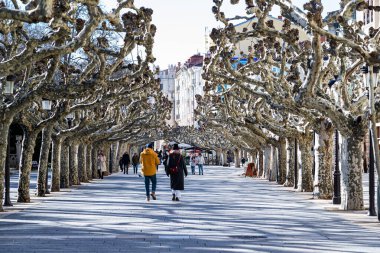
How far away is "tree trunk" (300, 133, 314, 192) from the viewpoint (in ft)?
111

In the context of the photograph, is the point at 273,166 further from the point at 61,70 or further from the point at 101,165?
the point at 61,70

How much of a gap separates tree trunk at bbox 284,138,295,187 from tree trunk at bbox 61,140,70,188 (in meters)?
9.73

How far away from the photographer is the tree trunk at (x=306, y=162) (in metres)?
33.8

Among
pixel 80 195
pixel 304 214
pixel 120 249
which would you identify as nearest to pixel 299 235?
pixel 120 249

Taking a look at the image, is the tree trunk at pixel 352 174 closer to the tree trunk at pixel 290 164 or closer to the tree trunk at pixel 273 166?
the tree trunk at pixel 290 164

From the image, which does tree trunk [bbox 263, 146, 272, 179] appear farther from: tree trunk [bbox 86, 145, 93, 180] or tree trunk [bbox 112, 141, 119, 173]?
tree trunk [bbox 112, 141, 119, 173]

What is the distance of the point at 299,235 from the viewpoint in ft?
53.3

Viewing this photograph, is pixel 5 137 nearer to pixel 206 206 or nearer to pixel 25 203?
pixel 25 203

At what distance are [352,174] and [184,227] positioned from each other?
7088 mm

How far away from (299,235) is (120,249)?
412 centimetres

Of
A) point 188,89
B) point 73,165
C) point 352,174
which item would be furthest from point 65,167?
point 188,89

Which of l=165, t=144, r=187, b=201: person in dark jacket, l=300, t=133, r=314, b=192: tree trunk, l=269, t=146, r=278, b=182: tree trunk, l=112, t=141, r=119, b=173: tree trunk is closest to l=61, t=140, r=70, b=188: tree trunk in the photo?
l=300, t=133, r=314, b=192: tree trunk

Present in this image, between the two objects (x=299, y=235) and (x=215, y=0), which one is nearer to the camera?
(x=299, y=235)

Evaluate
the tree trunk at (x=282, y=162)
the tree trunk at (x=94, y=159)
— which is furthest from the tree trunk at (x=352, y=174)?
the tree trunk at (x=94, y=159)
